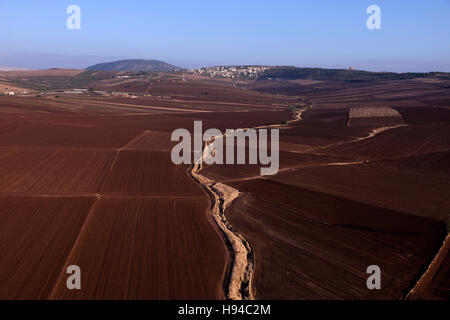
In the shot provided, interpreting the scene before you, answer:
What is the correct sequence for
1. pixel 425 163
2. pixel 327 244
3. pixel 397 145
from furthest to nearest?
pixel 397 145
pixel 425 163
pixel 327 244

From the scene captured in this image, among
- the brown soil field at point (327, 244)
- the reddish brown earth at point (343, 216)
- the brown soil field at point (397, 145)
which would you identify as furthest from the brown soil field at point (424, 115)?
the brown soil field at point (327, 244)

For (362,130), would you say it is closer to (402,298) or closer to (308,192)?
(308,192)

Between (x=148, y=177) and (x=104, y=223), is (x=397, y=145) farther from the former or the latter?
(x=104, y=223)

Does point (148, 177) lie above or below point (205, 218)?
above

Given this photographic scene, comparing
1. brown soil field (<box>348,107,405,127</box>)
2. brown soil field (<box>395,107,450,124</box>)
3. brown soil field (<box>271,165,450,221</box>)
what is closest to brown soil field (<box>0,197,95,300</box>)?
brown soil field (<box>271,165,450,221</box>)

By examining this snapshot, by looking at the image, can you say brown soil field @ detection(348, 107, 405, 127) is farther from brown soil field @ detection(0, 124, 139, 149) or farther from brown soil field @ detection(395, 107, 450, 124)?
brown soil field @ detection(0, 124, 139, 149)

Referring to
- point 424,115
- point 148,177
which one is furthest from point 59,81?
Answer: point 148,177
